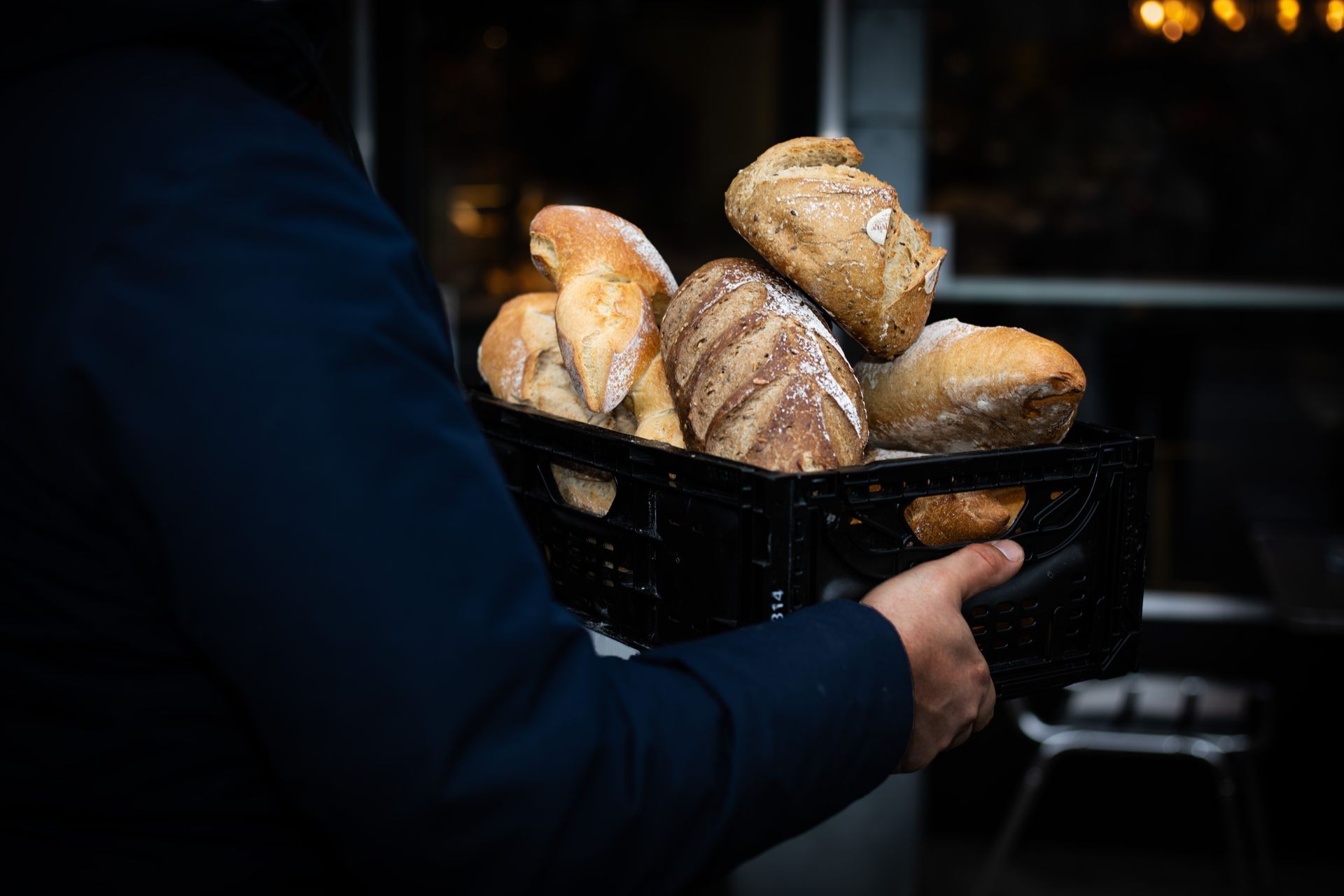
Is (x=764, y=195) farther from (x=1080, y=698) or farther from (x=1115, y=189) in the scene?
(x=1115, y=189)

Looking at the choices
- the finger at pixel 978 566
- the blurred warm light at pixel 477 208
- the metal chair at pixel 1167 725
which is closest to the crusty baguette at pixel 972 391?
the finger at pixel 978 566

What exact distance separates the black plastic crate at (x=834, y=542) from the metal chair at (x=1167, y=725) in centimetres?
188

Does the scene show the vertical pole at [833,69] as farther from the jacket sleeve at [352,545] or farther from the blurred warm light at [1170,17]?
the jacket sleeve at [352,545]

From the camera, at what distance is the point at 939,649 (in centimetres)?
89

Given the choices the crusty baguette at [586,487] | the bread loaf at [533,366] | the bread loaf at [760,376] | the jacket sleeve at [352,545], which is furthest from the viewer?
the bread loaf at [533,366]

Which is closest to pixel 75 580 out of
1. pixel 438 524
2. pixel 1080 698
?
pixel 438 524

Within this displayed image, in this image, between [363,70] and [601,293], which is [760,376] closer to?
[601,293]

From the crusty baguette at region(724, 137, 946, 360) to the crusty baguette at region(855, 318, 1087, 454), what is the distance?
41 millimetres

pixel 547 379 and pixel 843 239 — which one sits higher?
pixel 843 239

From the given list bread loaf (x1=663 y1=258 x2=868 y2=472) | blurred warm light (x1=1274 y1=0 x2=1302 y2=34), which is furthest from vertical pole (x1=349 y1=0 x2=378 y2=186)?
blurred warm light (x1=1274 y1=0 x2=1302 y2=34)

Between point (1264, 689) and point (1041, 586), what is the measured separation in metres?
2.16

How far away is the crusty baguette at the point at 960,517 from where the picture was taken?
1.02 meters

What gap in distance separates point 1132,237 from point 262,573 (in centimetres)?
329

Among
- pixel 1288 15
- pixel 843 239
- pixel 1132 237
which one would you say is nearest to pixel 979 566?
pixel 843 239
